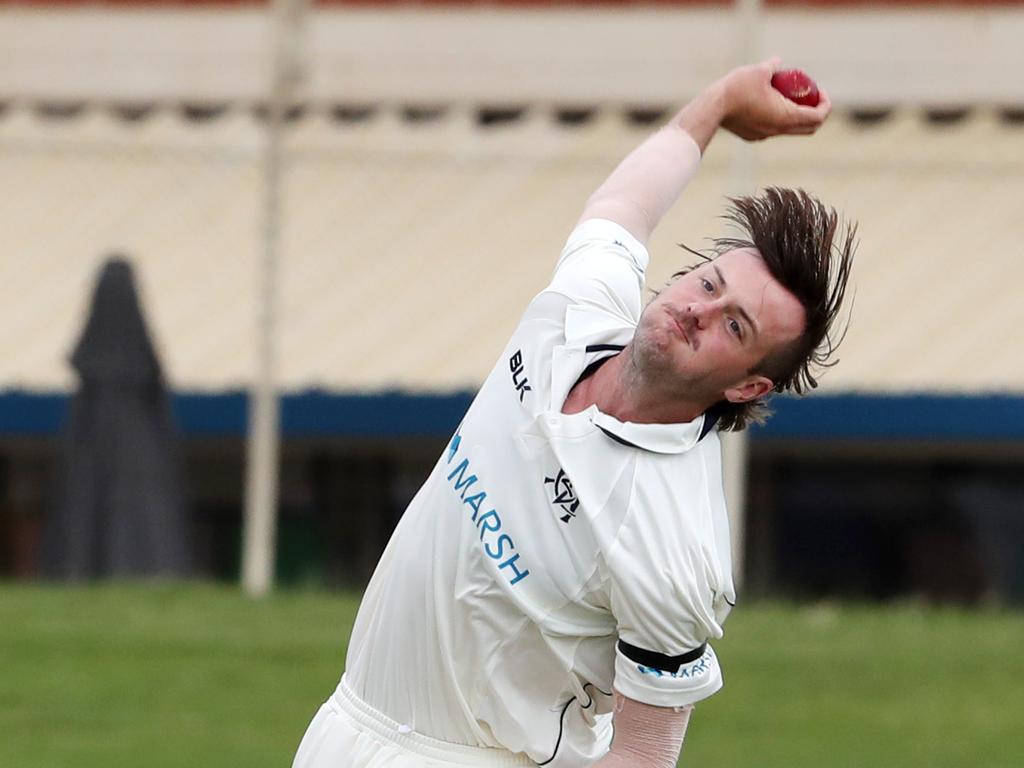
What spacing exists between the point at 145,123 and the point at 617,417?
38.3 feet

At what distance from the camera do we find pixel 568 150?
14703 mm

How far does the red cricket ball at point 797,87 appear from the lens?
15.6 ft

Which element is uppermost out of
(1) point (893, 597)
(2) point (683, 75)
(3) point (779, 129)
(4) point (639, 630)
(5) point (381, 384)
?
(3) point (779, 129)

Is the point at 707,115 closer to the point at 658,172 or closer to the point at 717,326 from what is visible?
the point at 658,172

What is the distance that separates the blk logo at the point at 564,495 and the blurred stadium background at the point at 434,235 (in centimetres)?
825

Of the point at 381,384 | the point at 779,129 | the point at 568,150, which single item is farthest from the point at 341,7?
the point at 779,129

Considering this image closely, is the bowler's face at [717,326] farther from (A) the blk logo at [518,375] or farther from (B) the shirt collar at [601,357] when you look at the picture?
(A) the blk logo at [518,375]

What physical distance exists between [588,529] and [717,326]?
17.6 inches

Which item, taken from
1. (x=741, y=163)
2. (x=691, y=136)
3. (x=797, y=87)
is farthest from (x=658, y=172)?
(x=741, y=163)

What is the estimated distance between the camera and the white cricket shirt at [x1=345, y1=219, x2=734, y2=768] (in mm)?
3834

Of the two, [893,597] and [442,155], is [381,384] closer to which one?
[442,155]

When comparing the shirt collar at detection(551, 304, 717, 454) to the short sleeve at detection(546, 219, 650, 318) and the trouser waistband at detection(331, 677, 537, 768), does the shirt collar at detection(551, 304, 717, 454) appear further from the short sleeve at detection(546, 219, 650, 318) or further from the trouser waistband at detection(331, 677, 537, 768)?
the trouser waistband at detection(331, 677, 537, 768)

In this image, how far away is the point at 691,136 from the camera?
189 inches

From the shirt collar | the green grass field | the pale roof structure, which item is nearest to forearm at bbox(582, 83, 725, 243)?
the shirt collar
